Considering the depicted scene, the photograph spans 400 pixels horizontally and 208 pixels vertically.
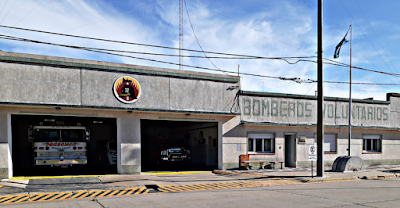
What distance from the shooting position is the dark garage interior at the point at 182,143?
22.0 meters

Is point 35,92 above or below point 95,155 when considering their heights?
above

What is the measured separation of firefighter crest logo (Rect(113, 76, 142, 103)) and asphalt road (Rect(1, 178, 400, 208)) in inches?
260

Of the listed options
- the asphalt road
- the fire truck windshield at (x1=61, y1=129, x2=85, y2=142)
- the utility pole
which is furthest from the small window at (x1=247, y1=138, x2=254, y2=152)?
the fire truck windshield at (x1=61, y1=129, x2=85, y2=142)

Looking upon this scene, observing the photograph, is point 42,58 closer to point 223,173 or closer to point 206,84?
point 206,84

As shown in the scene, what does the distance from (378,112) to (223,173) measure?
558 inches

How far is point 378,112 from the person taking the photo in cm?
2489

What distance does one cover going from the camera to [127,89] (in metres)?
16.9

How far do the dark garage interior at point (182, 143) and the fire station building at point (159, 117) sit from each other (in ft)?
0.34

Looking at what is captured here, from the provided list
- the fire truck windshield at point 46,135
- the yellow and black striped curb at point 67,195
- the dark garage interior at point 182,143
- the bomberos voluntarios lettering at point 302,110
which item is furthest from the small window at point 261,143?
the fire truck windshield at point 46,135

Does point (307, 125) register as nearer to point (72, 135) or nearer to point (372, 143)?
point (372, 143)

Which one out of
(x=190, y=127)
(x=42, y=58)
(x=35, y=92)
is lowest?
(x=190, y=127)

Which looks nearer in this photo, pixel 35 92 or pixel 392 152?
pixel 35 92

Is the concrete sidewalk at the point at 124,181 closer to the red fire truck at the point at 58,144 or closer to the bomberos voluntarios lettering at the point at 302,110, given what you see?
the red fire truck at the point at 58,144

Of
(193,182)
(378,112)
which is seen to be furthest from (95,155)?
(378,112)
